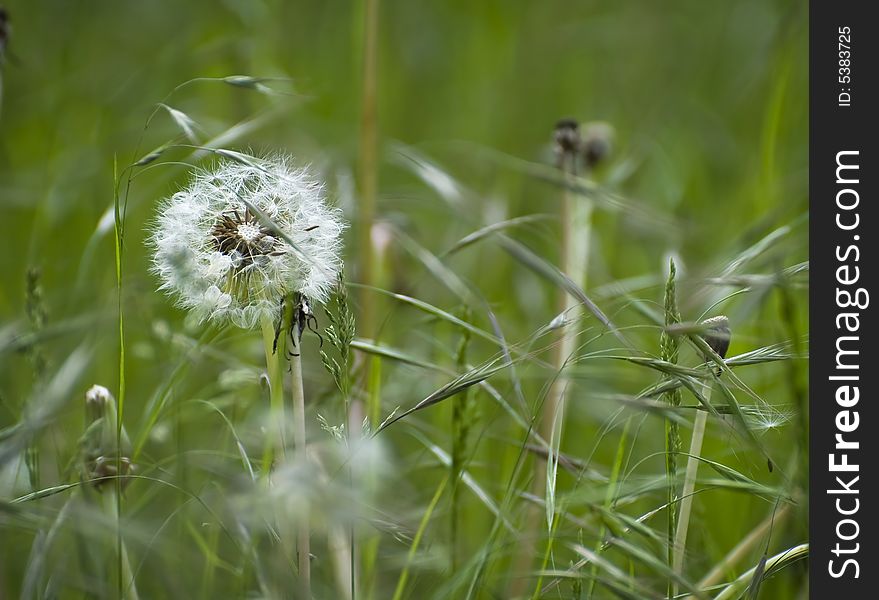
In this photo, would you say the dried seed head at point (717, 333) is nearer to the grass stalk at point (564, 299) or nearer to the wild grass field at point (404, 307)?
the wild grass field at point (404, 307)

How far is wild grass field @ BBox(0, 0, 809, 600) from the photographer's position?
124 cm

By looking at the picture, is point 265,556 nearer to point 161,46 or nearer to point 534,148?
point 534,148

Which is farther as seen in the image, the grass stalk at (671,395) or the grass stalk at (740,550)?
the grass stalk at (740,550)

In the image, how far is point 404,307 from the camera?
2.60 m

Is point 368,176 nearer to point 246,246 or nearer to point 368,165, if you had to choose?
point 368,165

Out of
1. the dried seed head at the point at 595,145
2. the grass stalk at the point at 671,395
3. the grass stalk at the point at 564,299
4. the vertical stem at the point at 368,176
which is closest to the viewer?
the grass stalk at the point at 671,395

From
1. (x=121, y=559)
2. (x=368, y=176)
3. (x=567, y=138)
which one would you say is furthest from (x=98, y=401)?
(x=567, y=138)

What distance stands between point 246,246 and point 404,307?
1.39 m

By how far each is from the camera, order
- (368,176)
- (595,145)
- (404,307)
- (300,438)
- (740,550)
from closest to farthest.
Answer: (300,438), (740,550), (368,176), (595,145), (404,307)

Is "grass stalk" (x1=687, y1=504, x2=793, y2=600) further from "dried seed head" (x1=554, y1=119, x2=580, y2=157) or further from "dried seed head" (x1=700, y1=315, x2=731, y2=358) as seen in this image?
"dried seed head" (x1=554, y1=119, x2=580, y2=157)

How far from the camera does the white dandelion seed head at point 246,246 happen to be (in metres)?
1.21

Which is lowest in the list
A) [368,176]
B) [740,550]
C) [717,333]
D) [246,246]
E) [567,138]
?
[740,550]

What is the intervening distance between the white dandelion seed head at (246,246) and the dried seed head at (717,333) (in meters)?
0.53

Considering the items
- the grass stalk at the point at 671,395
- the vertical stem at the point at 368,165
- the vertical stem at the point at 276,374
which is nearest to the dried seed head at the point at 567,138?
the vertical stem at the point at 368,165
